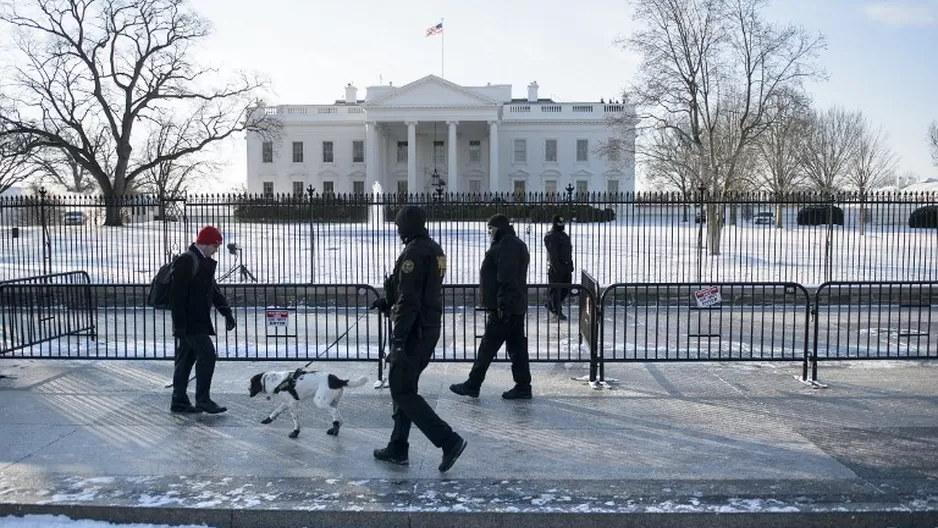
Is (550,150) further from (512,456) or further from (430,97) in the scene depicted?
(512,456)

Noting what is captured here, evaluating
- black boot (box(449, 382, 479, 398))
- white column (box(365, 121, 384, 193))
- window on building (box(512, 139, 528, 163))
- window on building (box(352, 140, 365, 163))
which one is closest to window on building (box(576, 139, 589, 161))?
window on building (box(512, 139, 528, 163))

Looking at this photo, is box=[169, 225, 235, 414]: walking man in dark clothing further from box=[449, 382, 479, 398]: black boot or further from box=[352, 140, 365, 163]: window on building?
box=[352, 140, 365, 163]: window on building

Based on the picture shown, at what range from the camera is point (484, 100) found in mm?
68250

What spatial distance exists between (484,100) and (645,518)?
6460cm

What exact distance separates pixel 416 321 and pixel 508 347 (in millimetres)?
2756

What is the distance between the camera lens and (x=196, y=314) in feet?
25.3

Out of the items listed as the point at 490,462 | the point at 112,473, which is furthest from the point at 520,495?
the point at 112,473

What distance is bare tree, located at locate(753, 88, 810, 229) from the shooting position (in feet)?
93.4

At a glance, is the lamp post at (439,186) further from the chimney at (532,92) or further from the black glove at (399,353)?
the chimney at (532,92)

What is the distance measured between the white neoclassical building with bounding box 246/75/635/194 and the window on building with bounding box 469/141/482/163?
3.6 inches

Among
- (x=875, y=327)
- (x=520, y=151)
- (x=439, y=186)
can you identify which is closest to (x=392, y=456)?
(x=875, y=327)

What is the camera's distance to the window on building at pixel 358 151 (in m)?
73.3

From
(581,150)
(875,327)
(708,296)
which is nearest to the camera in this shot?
(708,296)

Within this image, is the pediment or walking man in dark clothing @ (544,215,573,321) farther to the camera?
the pediment
